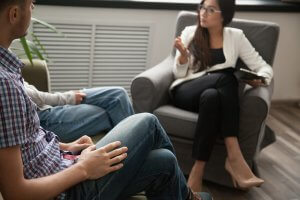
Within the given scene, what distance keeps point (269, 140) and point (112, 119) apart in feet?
3.72

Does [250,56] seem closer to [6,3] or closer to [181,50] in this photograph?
[181,50]

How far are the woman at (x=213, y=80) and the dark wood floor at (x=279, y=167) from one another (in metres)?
0.15

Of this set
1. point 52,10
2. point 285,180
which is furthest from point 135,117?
point 52,10

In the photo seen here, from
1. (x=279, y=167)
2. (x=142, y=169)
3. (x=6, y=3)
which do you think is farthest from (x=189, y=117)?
(x=6, y=3)

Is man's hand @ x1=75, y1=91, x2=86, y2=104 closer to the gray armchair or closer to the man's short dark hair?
the gray armchair

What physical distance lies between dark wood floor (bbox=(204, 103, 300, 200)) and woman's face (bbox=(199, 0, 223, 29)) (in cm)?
90

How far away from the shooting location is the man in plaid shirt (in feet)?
3.65

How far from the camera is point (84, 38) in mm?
3078

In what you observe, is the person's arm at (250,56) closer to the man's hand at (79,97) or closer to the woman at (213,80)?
the woman at (213,80)

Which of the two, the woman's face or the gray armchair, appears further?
the woman's face

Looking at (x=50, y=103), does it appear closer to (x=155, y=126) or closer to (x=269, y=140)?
(x=155, y=126)

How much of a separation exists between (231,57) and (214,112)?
0.46 meters

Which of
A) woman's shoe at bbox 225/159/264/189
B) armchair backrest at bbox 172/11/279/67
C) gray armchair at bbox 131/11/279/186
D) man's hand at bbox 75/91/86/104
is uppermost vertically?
armchair backrest at bbox 172/11/279/67

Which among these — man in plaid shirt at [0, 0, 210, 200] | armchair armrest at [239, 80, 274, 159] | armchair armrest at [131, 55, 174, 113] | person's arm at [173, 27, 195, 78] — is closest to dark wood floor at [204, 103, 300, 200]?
armchair armrest at [239, 80, 274, 159]
